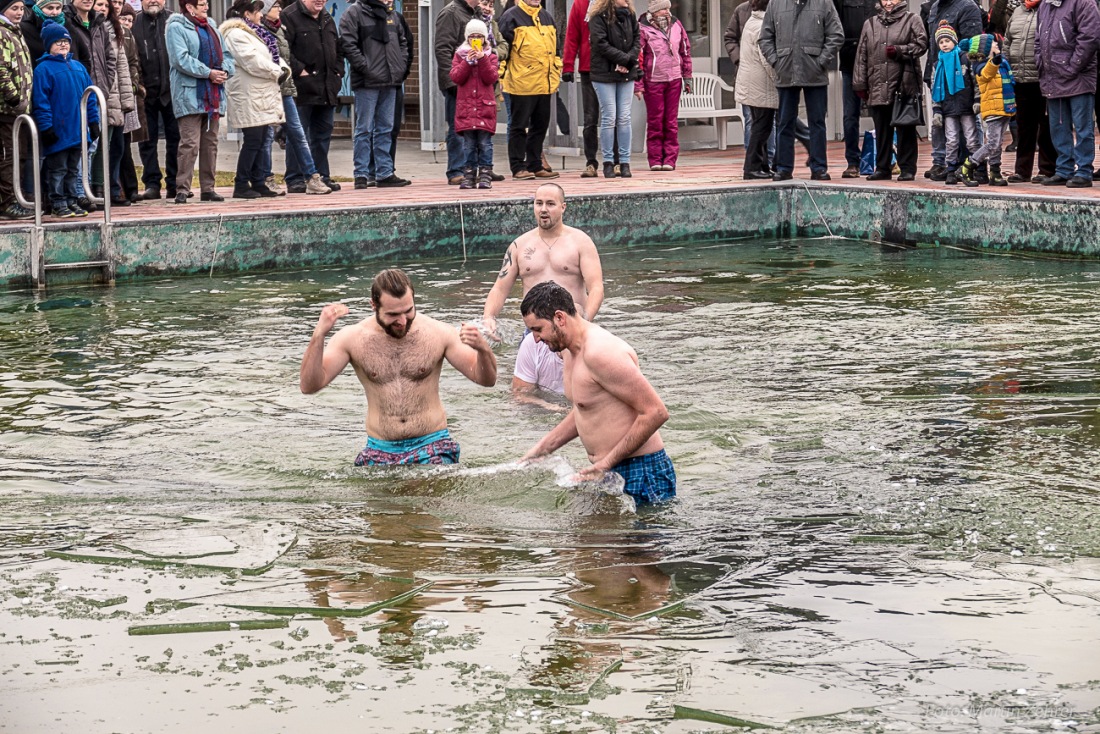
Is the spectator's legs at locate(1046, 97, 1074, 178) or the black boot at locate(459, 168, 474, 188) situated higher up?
the spectator's legs at locate(1046, 97, 1074, 178)

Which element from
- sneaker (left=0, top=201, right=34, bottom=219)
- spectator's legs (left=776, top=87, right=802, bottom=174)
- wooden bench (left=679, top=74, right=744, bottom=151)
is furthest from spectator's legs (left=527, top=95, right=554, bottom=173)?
sneaker (left=0, top=201, right=34, bottom=219)

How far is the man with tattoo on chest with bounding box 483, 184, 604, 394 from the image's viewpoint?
9.67 metres

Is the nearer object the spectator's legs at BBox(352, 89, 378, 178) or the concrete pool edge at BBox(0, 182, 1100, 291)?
the concrete pool edge at BBox(0, 182, 1100, 291)

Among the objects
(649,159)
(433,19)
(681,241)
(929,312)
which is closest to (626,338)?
(929,312)

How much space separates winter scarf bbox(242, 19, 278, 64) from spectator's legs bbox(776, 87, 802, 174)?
514 cm

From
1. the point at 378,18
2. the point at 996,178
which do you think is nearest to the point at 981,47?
the point at 996,178

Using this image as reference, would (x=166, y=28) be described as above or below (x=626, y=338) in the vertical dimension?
above

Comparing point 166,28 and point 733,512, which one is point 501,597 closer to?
point 733,512

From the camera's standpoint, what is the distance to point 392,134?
54.5 ft

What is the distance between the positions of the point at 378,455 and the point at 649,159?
11187 millimetres

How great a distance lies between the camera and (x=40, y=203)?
13375 mm

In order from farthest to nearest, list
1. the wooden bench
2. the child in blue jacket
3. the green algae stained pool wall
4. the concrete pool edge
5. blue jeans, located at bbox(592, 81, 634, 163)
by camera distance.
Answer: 1. the wooden bench
2. blue jeans, located at bbox(592, 81, 634, 163)
3. the concrete pool edge
4. the green algae stained pool wall
5. the child in blue jacket

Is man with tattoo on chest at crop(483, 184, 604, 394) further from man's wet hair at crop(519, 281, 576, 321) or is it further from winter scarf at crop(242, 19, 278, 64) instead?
winter scarf at crop(242, 19, 278, 64)

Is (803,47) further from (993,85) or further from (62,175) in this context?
(62,175)
